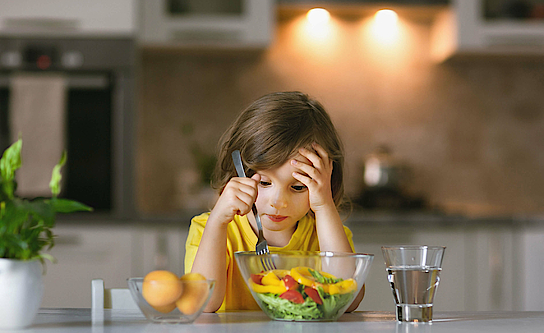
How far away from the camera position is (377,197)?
8.73 ft

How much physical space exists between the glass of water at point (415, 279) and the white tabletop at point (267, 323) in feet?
0.07

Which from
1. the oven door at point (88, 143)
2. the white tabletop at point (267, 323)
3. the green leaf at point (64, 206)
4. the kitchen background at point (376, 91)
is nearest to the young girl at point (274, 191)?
the white tabletop at point (267, 323)

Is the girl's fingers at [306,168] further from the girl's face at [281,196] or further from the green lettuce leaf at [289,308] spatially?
the green lettuce leaf at [289,308]

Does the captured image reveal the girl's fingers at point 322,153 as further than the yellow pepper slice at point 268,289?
Yes

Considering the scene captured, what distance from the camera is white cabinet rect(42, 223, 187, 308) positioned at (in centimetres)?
216

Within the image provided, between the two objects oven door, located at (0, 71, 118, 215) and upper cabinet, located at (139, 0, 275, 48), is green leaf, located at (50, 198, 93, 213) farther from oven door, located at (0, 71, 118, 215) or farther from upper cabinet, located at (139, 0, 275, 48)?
upper cabinet, located at (139, 0, 275, 48)

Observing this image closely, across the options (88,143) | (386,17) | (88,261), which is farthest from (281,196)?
(386,17)

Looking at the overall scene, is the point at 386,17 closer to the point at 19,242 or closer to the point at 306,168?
the point at 306,168

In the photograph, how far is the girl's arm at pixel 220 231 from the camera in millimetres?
929

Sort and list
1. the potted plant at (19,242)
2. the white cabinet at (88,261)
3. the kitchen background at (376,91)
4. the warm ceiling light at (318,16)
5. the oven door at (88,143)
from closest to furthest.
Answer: the potted plant at (19,242)
the white cabinet at (88,261)
the oven door at (88,143)
the kitchen background at (376,91)
the warm ceiling light at (318,16)

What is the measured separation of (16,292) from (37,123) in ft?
5.71

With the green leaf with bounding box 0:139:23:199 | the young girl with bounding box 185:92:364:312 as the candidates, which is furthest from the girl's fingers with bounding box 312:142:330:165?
the green leaf with bounding box 0:139:23:199

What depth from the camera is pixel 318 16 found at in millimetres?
2850

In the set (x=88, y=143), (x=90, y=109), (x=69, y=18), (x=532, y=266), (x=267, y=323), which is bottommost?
(x=532, y=266)
